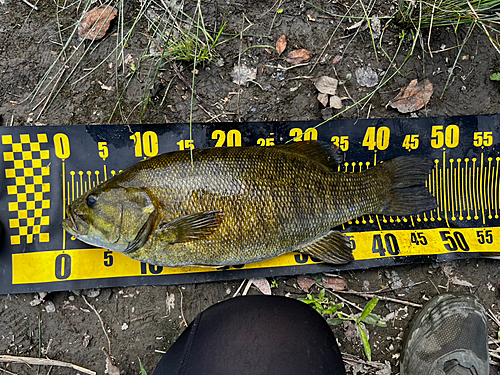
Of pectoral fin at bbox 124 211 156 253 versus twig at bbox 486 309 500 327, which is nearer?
pectoral fin at bbox 124 211 156 253

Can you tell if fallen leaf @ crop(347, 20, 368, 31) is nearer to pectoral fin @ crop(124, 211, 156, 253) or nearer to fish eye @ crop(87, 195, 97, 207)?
pectoral fin @ crop(124, 211, 156, 253)

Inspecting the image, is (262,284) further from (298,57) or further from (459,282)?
(298,57)

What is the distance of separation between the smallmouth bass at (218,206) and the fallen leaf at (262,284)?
0.33 m

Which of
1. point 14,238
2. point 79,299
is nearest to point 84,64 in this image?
point 14,238

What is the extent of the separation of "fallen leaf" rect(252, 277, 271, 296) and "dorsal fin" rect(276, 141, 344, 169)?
40.7 inches

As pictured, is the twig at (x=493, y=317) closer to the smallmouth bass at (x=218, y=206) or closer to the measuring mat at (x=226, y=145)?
the measuring mat at (x=226, y=145)

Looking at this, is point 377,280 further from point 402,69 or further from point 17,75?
point 17,75

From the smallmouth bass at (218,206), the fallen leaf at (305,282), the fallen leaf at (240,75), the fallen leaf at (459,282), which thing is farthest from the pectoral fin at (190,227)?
the fallen leaf at (459,282)

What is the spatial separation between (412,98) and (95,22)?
8.64 ft

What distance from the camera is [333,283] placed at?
8.41 feet

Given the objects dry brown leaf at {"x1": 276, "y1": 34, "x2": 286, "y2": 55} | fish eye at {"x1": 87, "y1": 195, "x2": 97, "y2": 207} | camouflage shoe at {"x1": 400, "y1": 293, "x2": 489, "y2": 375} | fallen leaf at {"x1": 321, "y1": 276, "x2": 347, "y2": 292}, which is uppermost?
dry brown leaf at {"x1": 276, "y1": 34, "x2": 286, "y2": 55}

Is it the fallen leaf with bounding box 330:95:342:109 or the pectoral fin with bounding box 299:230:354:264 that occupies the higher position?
the fallen leaf with bounding box 330:95:342:109

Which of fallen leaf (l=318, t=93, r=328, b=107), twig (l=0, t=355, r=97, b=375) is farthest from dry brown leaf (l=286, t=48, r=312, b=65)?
twig (l=0, t=355, r=97, b=375)

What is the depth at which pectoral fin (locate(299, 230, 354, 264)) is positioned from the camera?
7.84 feet
